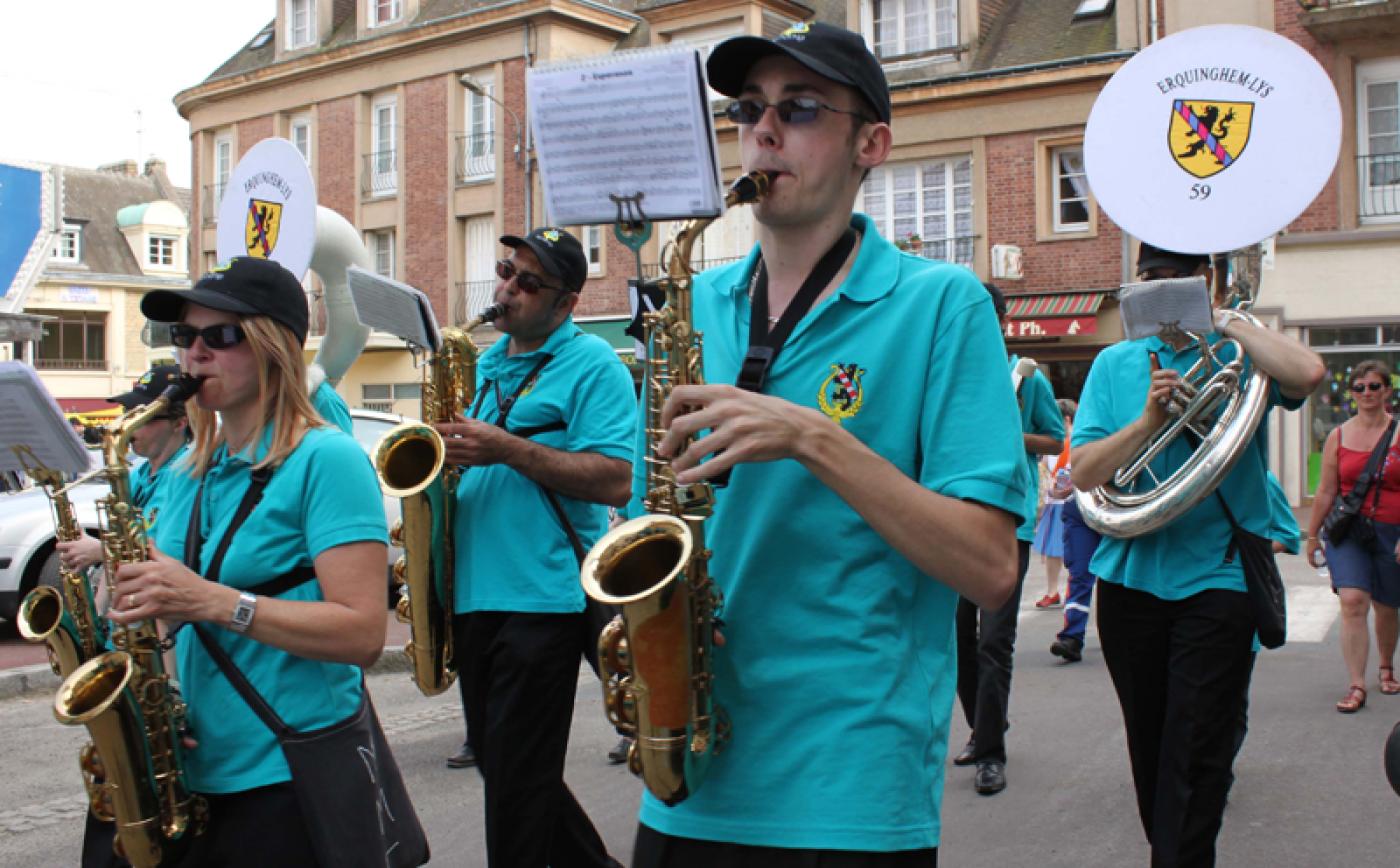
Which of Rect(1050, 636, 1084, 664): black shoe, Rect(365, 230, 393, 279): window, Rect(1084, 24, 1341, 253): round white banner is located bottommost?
Rect(1050, 636, 1084, 664): black shoe

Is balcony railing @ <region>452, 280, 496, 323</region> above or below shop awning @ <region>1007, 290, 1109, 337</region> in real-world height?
above

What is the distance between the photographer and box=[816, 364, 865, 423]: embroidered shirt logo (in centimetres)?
220

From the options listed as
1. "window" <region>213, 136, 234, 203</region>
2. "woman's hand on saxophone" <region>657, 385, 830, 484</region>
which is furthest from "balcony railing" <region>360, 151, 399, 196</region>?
"woman's hand on saxophone" <region>657, 385, 830, 484</region>

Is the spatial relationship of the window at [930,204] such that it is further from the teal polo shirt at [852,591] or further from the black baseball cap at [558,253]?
the teal polo shirt at [852,591]

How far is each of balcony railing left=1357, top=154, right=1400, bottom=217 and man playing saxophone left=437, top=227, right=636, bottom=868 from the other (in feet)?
61.0

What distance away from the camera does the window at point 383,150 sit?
30.8 meters

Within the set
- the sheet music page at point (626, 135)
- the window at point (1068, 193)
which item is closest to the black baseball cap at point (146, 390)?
the sheet music page at point (626, 135)

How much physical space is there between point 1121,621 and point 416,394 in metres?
29.0

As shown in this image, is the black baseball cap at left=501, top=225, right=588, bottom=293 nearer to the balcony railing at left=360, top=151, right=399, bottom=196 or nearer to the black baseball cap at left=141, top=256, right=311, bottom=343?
the black baseball cap at left=141, top=256, right=311, bottom=343

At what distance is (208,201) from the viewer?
35062 millimetres

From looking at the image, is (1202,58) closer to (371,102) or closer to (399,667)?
(399,667)

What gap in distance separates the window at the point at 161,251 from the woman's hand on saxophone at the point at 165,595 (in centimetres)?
5312

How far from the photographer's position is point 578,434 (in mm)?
4633

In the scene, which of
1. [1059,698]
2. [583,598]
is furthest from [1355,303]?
[583,598]
